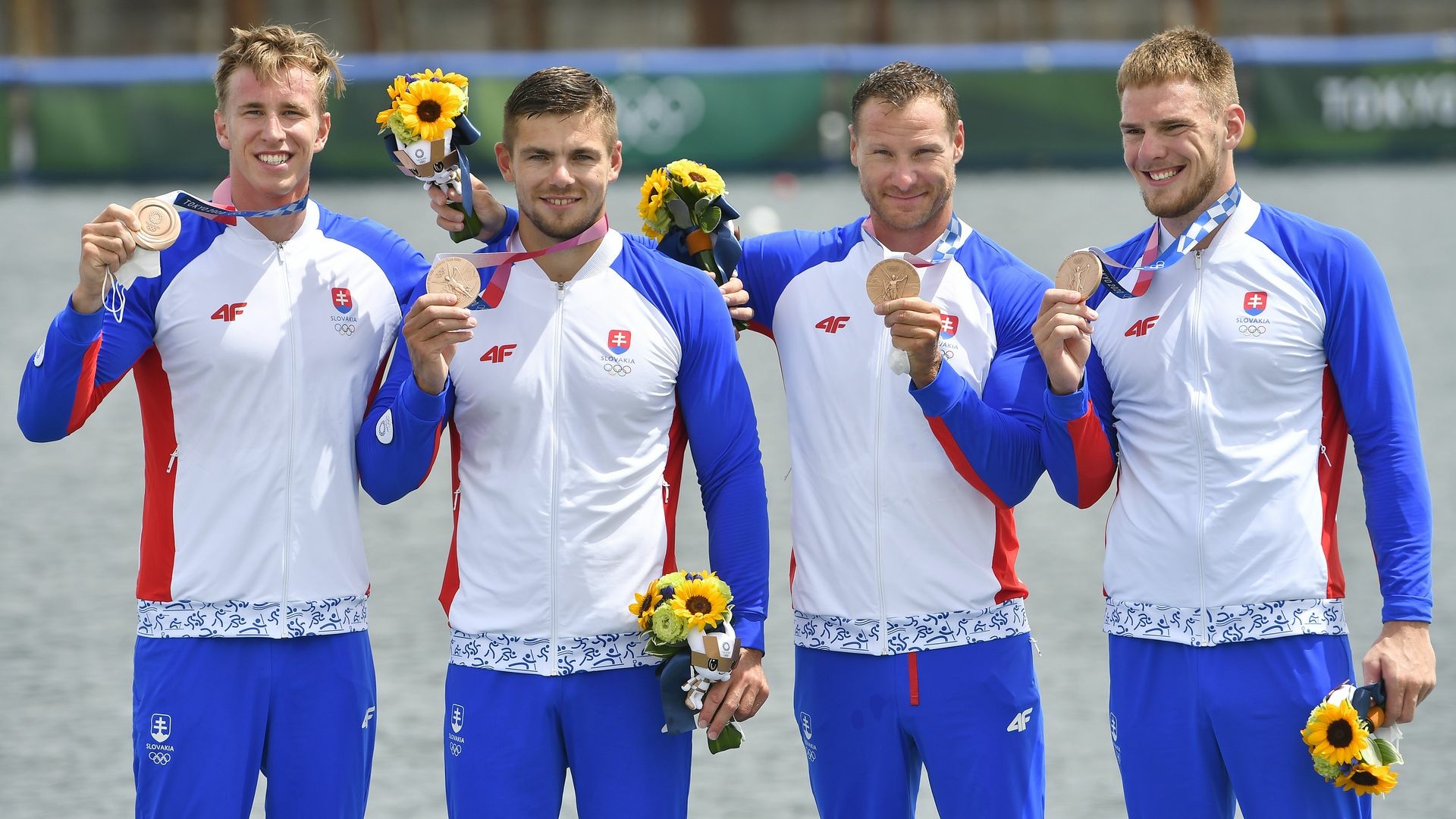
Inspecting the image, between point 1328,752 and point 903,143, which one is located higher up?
point 903,143

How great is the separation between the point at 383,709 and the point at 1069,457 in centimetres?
457

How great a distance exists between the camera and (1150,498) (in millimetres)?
5117

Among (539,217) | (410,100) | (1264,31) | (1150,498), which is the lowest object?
(1150,498)

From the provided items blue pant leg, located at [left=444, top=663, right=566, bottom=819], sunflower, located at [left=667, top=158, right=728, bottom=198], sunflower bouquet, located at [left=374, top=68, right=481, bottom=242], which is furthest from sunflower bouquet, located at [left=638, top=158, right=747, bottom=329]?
blue pant leg, located at [left=444, top=663, right=566, bottom=819]

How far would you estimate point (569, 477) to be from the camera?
4.99 metres

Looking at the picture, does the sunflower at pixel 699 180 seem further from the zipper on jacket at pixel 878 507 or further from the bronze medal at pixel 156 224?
the bronze medal at pixel 156 224

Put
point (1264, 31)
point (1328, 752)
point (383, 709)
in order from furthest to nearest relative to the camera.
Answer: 1. point (1264, 31)
2. point (383, 709)
3. point (1328, 752)

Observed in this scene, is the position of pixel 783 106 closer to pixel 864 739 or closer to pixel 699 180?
pixel 699 180

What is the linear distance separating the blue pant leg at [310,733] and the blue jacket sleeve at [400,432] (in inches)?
19.7

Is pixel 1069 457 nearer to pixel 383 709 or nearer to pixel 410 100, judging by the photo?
pixel 410 100

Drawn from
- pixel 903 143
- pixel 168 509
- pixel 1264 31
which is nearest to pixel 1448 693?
pixel 903 143

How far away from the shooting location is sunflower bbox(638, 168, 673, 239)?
5562 mm

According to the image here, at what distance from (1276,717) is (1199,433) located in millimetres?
817

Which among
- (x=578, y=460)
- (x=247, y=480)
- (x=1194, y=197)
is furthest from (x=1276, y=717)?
(x=247, y=480)
